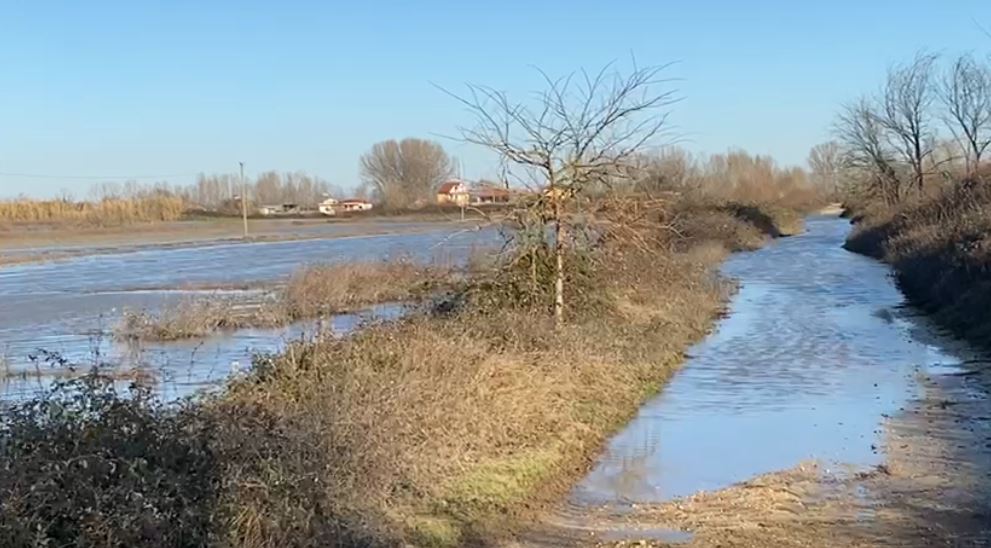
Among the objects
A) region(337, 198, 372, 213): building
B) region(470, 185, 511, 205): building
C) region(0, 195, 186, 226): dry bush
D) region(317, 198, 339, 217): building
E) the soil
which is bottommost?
region(317, 198, 339, 217): building

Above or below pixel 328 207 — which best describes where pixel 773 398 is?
above

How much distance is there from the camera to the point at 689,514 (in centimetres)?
1070

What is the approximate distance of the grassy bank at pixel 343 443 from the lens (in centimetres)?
774

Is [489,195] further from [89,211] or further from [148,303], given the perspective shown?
[89,211]

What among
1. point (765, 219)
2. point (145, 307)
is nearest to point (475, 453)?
point (145, 307)

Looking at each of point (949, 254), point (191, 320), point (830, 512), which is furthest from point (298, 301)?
point (830, 512)

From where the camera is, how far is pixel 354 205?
6107 inches

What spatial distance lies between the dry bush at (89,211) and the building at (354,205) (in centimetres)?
2625

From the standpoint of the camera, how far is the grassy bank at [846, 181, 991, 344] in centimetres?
2486

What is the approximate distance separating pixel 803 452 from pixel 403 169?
135868 mm

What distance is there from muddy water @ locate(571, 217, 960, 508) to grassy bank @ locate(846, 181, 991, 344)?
861mm

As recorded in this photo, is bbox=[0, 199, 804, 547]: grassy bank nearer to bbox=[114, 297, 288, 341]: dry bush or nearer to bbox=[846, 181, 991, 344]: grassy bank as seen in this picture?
bbox=[846, 181, 991, 344]: grassy bank

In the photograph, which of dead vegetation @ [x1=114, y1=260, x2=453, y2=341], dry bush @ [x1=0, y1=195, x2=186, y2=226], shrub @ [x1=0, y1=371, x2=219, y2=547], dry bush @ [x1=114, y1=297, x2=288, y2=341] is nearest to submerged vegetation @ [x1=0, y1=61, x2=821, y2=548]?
shrub @ [x1=0, y1=371, x2=219, y2=547]

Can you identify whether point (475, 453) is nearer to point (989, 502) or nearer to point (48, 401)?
point (48, 401)
